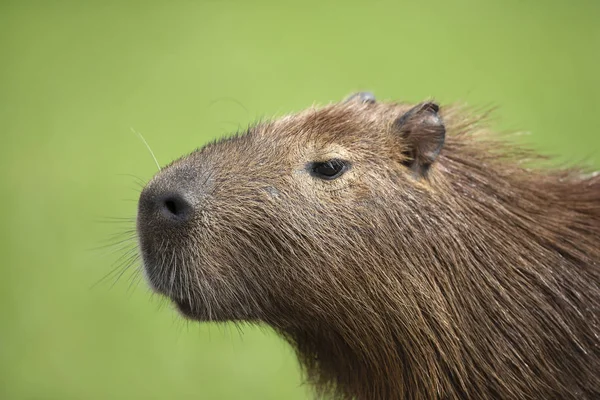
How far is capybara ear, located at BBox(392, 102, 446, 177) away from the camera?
3.37m

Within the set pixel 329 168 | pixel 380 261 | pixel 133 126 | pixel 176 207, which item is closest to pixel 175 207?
pixel 176 207

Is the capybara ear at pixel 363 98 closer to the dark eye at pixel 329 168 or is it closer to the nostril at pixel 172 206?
the dark eye at pixel 329 168

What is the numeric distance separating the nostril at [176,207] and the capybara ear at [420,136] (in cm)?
88

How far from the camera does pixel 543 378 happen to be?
10.8 feet

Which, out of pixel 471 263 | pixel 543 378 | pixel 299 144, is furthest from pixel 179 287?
pixel 543 378

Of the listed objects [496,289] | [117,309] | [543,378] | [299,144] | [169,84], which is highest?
[169,84]

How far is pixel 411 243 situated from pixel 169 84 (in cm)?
693

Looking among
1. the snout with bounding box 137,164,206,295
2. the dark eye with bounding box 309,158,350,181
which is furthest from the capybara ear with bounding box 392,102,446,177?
the snout with bounding box 137,164,206,295

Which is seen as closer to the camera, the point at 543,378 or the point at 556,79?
the point at 543,378

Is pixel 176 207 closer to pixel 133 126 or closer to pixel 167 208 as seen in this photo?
pixel 167 208

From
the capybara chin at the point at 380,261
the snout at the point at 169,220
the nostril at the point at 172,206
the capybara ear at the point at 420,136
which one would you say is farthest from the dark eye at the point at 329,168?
the nostril at the point at 172,206

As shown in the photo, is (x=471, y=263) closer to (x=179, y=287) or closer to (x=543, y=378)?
(x=543, y=378)

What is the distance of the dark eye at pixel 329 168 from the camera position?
10.8 ft

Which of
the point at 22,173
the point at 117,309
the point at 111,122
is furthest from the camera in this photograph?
→ the point at 111,122
